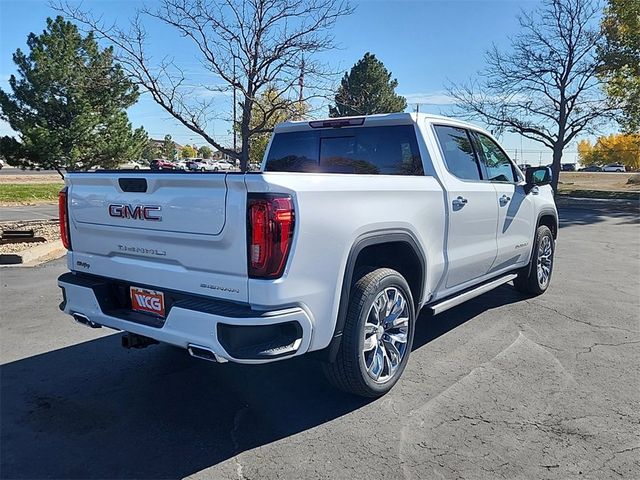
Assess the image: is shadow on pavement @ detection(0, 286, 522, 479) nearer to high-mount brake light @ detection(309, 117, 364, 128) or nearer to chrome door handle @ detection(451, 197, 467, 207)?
chrome door handle @ detection(451, 197, 467, 207)

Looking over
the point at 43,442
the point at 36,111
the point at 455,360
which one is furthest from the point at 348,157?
the point at 36,111

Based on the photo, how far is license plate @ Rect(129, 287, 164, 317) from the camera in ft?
10.2

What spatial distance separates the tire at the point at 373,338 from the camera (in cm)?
328

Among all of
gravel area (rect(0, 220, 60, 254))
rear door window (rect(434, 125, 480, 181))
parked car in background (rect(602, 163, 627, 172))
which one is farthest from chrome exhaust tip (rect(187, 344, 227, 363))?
parked car in background (rect(602, 163, 627, 172))

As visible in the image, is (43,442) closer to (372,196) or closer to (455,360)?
(372,196)

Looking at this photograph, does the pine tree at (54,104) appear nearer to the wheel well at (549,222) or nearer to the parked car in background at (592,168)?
the wheel well at (549,222)

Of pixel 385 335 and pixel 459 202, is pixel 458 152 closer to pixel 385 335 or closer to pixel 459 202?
pixel 459 202

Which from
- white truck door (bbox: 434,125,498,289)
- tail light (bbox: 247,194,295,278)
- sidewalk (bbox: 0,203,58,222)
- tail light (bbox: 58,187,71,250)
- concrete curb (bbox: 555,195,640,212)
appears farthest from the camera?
concrete curb (bbox: 555,195,640,212)

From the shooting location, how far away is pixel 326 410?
3.40 metres

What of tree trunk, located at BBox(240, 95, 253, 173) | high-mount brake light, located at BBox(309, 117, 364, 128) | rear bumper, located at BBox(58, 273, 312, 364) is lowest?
rear bumper, located at BBox(58, 273, 312, 364)

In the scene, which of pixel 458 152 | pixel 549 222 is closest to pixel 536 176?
pixel 549 222

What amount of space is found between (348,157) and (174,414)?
2537 millimetres

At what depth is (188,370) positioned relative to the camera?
403cm

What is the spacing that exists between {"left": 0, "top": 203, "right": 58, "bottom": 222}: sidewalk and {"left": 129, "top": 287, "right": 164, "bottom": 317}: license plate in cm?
1283
